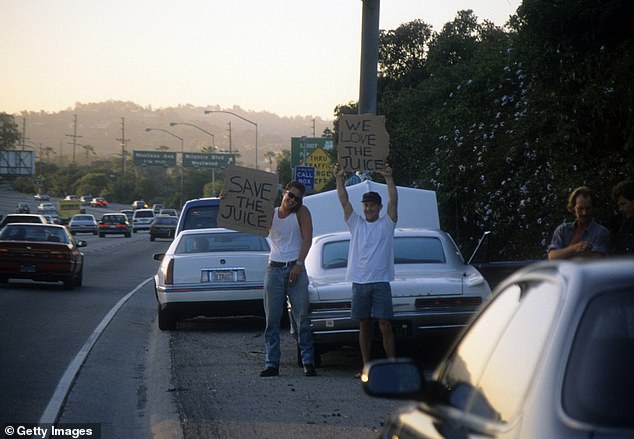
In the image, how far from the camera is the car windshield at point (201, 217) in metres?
19.8

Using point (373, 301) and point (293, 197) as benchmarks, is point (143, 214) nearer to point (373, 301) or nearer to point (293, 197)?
point (293, 197)

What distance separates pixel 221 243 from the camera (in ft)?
53.3

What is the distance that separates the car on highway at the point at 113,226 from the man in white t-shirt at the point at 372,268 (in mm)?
59100

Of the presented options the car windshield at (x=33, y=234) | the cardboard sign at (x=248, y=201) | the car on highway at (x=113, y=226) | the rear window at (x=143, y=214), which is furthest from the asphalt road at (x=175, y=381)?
the rear window at (x=143, y=214)

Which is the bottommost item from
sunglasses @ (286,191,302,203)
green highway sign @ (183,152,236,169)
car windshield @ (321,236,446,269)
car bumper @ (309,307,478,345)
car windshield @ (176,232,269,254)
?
car bumper @ (309,307,478,345)

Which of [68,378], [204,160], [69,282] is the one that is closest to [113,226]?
[204,160]

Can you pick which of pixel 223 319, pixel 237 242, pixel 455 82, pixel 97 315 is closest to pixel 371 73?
pixel 237 242

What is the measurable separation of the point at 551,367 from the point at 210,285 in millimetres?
12766

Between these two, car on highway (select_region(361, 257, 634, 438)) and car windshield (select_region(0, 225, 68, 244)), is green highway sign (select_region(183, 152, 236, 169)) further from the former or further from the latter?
car on highway (select_region(361, 257, 634, 438))

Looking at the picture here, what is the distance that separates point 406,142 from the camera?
36750 mm

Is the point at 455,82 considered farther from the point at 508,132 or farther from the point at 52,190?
the point at 52,190

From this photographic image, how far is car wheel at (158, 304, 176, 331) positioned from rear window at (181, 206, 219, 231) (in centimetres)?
428

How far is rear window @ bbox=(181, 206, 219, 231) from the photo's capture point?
65.0ft

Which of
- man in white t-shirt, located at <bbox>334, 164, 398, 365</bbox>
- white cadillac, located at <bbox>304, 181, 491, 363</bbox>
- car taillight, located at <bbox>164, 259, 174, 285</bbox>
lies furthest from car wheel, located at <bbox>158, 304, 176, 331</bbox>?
man in white t-shirt, located at <bbox>334, 164, 398, 365</bbox>
